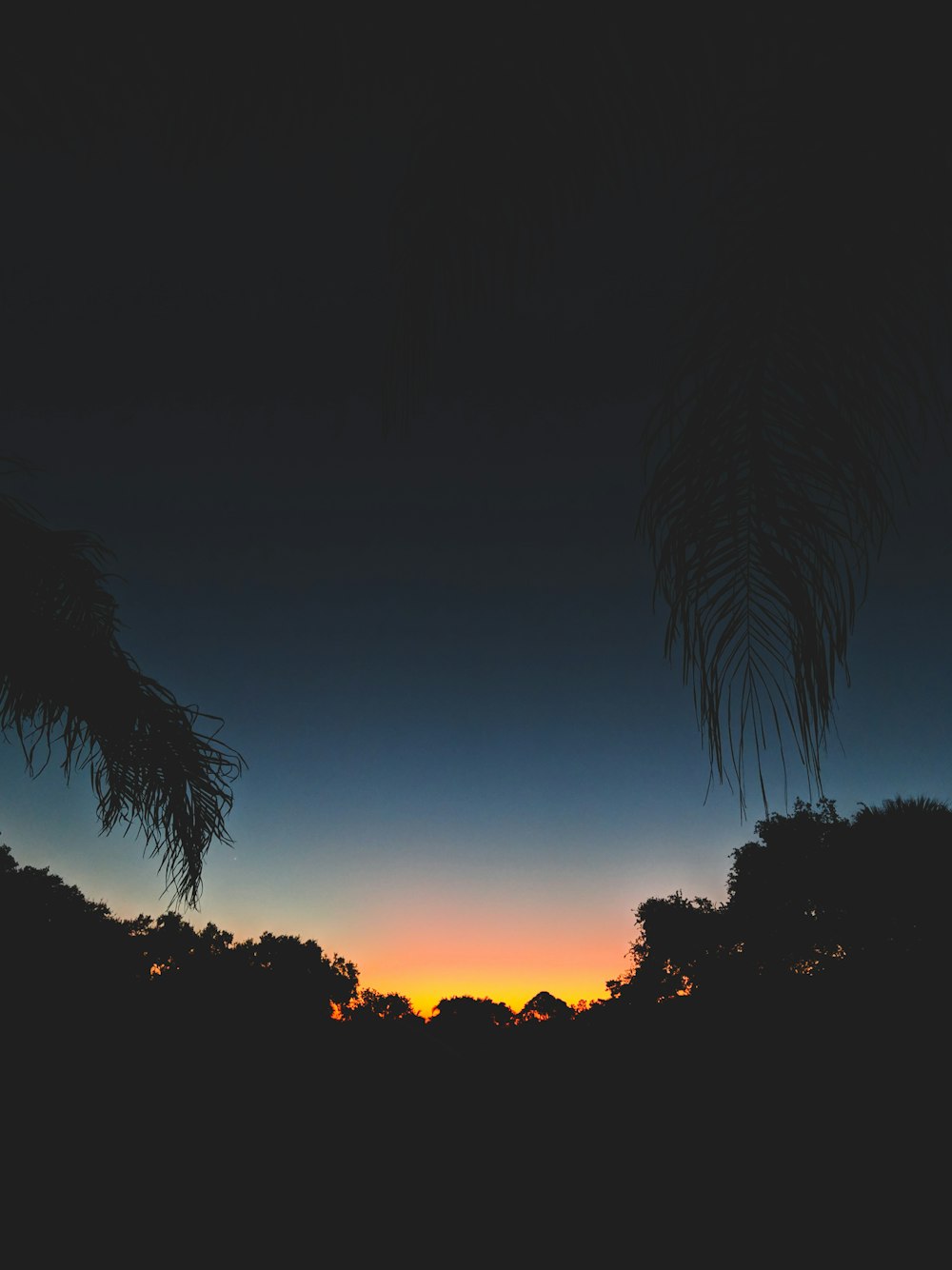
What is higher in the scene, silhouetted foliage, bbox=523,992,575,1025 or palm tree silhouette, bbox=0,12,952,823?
palm tree silhouette, bbox=0,12,952,823

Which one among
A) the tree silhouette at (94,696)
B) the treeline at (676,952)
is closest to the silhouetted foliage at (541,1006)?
the treeline at (676,952)

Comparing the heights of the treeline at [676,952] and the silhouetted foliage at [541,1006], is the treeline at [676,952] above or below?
above

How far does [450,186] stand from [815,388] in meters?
1.05

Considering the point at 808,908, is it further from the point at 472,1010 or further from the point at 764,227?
the point at 764,227

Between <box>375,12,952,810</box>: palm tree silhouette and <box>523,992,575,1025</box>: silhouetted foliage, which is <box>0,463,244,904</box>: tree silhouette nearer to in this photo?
<box>375,12,952,810</box>: palm tree silhouette

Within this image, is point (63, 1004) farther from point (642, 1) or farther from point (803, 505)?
point (642, 1)

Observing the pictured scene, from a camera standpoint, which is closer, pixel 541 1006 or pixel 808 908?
pixel 808 908

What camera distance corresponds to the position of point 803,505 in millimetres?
1537

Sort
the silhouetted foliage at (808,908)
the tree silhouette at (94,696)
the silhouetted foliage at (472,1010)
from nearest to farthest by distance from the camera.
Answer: the tree silhouette at (94,696) < the silhouetted foliage at (808,908) < the silhouetted foliage at (472,1010)

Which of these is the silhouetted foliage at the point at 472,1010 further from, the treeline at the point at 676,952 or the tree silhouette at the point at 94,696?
the tree silhouette at the point at 94,696

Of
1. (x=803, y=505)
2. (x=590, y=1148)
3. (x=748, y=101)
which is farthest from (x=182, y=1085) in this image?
(x=748, y=101)

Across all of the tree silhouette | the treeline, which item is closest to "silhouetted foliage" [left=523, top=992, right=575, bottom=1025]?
the treeline

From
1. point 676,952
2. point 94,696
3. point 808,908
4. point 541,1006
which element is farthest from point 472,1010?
point 94,696

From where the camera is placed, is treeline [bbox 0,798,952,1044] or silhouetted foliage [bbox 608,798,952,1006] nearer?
treeline [bbox 0,798,952,1044]
